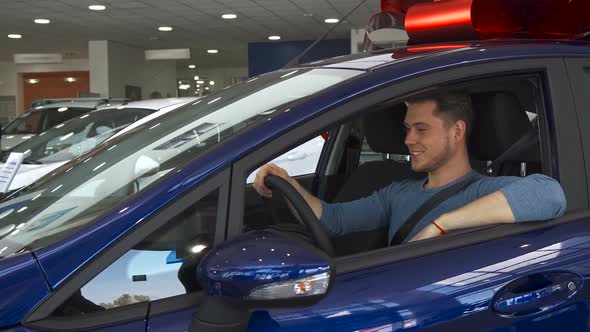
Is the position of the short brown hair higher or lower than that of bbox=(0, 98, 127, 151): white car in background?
lower

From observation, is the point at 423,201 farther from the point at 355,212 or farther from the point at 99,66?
the point at 99,66

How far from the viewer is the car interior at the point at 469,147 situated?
5.80ft

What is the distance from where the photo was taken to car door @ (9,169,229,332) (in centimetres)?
119

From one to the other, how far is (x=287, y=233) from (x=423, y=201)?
0.54 m

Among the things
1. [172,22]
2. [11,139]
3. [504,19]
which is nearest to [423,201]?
[504,19]

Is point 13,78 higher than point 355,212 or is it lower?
higher

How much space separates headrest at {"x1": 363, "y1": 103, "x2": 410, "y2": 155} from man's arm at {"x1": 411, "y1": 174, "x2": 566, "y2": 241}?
50 centimetres

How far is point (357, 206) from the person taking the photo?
2121 millimetres

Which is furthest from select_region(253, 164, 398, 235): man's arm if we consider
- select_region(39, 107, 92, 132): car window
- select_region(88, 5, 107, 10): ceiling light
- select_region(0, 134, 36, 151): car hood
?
select_region(88, 5, 107, 10): ceiling light

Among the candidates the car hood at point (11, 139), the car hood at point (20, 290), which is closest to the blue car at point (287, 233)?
the car hood at point (20, 290)

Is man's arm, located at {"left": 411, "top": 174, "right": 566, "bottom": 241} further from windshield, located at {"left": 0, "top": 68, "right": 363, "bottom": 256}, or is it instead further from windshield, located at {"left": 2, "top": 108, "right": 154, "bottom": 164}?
windshield, located at {"left": 2, "top": 108, "right": 154, "bottom": 164}

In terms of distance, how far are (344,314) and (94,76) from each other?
18.7 metres

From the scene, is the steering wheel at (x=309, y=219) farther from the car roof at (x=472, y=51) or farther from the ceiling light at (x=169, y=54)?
the ceiling light at (x=169, y=54)

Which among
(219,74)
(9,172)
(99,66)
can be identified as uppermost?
(219,74)
